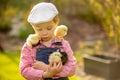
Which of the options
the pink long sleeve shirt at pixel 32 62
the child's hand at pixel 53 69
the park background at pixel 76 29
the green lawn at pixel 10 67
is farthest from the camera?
the park background at pixel 76 29

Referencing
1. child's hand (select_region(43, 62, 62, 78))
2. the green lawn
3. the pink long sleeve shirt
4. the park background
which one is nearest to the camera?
child's hand (select_region(43, 62, 62, 78))

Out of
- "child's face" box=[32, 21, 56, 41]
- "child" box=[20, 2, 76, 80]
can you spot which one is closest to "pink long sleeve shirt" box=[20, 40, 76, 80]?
"child" box=[20, 2, 76, 80]

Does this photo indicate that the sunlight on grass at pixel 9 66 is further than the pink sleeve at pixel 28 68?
Yes

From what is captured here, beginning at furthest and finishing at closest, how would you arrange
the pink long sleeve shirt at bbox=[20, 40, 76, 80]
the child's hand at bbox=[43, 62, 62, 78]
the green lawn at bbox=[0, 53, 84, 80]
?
1. the green lawn at bbox=[0, 53, 84, 80]
2. the pink long sleeve shirt at bbox=[20, 40, 76, 80]
3. the child's hand at bbox=[43, 62, 62, 78]

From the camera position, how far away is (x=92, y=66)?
7.78 m

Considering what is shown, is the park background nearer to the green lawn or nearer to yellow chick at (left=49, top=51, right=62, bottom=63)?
the green lawn

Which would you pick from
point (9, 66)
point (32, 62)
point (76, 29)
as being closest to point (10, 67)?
point (9, 66)

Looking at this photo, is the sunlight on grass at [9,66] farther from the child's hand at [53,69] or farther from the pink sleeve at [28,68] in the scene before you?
the child's hand at [53,69]

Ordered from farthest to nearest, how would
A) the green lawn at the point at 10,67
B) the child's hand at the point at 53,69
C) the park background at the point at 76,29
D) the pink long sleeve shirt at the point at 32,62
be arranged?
the park background at the point at 76,29, the green lawn at the point at 10,67, the pink long sleeve shirt at the point at 32,62, the child's hand at the point at 53,69

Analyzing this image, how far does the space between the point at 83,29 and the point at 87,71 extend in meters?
5.69

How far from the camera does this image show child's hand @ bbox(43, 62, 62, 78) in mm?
3521

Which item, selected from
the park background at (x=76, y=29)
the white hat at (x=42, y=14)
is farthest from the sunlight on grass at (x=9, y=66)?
the white hat at (x=42, y=14)

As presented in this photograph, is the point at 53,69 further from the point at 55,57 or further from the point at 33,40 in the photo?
the point at 33,40

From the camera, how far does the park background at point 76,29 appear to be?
7738mm
